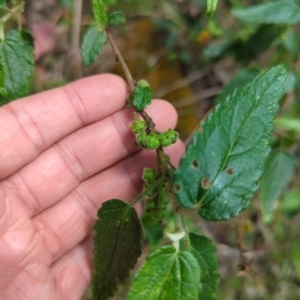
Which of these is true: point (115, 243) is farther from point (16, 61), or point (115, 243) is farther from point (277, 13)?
point (277, 13)

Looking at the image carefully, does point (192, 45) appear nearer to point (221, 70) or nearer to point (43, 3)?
point (221, 70)

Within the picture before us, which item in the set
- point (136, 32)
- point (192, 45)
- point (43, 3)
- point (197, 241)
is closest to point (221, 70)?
point (192, 45)

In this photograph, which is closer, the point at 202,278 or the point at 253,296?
the point at 202,278

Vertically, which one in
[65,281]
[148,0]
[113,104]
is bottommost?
[65,281]

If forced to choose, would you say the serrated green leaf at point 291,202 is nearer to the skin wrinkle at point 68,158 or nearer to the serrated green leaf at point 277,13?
the serrated green leaf at point 277,13

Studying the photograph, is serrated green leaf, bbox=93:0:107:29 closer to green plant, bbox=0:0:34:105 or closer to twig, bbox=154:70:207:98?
green plant, bbox=0:0:34:105

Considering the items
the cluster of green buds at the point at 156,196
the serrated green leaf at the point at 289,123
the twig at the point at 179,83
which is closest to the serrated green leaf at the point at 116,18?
the cluster of green buds at the point at 156,196
